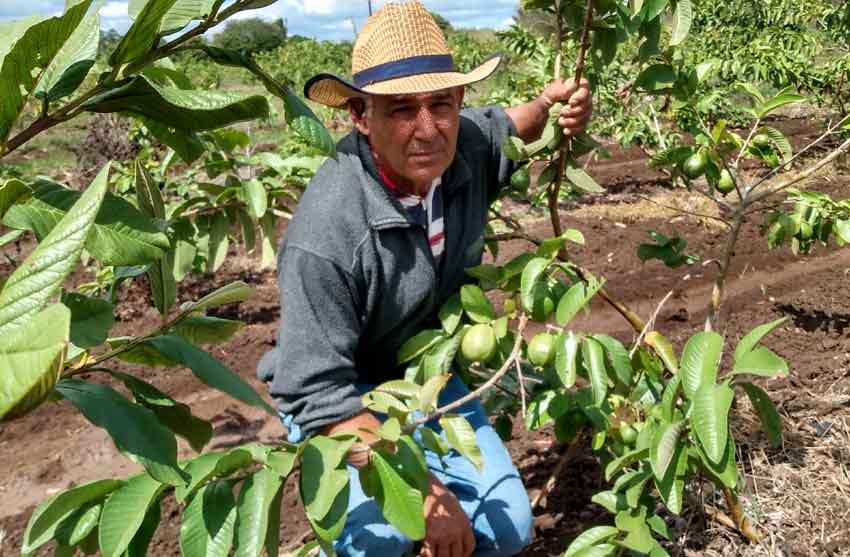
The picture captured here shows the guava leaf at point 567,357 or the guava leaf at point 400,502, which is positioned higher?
the guava leaf at point 400,502

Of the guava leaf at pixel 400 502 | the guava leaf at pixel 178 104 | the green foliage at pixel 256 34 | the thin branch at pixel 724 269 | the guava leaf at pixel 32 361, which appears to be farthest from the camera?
the green foliage at pixel 256 34

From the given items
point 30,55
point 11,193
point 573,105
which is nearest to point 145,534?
point 11,193

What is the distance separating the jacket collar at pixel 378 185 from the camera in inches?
65.9

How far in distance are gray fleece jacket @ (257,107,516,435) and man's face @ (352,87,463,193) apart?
0.25 feet

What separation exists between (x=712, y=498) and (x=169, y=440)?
1.74 m

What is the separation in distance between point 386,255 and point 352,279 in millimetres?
99

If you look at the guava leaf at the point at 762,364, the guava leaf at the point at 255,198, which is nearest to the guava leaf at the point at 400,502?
the guava leaf at the point at 762,364

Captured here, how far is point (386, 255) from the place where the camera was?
5.53 ft

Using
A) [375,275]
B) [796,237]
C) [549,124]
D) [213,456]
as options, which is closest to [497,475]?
[375,275]

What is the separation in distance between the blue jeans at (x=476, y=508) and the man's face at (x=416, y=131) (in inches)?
22.5

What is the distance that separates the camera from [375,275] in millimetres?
1669

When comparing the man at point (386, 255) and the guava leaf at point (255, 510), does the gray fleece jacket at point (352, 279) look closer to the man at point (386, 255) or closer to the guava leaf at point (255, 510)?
the man at point (386, 255)

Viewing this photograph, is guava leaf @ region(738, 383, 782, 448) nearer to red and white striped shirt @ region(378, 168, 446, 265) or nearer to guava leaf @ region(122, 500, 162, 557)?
red and white striped shirt @ region(378, 168, 446, 265)

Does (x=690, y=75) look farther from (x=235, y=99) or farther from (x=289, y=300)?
(x=235, y=99)
